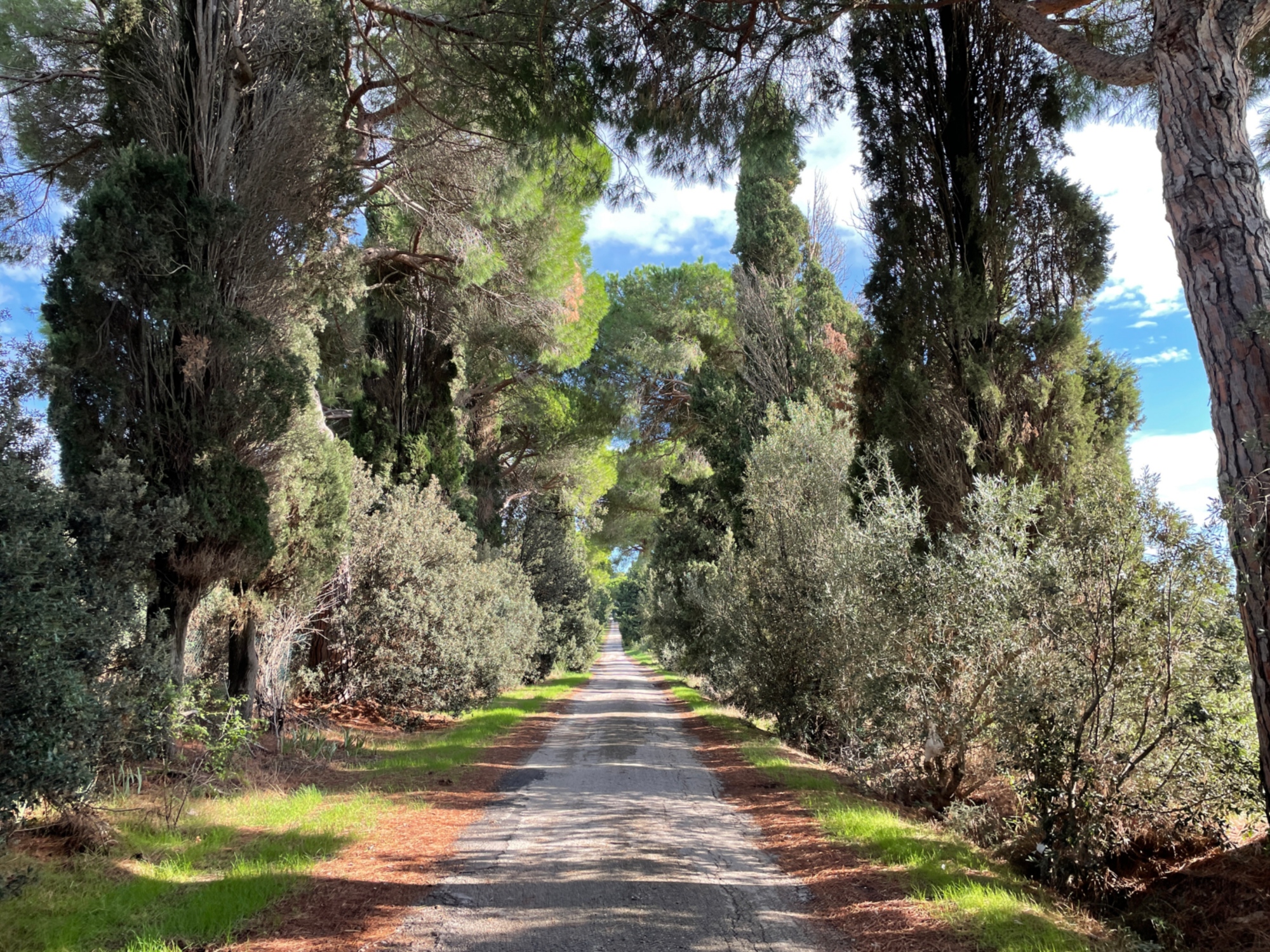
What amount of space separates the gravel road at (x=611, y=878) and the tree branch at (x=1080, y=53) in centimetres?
610

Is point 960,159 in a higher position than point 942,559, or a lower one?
higher

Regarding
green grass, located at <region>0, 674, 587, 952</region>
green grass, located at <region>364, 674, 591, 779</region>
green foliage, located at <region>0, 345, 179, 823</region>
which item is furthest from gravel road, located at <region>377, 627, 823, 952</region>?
green foliage, located at <region>0, 345, 179, 823</region>

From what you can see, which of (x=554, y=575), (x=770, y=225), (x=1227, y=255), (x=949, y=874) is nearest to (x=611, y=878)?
(x=949, y=874)

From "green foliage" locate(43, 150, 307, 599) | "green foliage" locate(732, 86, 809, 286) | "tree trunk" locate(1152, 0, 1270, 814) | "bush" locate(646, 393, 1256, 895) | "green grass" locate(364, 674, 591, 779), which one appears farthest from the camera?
"green foliage" locate(732, 86, 809, 286)

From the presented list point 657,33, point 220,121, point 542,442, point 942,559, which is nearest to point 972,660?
point 942,559

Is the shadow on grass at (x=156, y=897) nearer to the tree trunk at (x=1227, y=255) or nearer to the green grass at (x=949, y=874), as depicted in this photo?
the green grass at (x=949, y=874)

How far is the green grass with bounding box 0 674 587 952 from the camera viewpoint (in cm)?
371

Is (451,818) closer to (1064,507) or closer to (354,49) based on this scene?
(1064,507)

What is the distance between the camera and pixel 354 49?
10.1 metres

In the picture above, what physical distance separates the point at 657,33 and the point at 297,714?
33.9ft

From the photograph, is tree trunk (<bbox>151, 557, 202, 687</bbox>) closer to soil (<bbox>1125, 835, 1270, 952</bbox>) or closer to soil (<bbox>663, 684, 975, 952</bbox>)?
soil (<bbox>663, 684, 975, 952</bbox>)

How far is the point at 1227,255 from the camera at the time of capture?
4.33 m

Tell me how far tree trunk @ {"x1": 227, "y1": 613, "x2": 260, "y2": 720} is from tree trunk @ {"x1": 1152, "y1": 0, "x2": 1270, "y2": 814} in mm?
9837

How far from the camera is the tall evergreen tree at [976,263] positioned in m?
7.94
